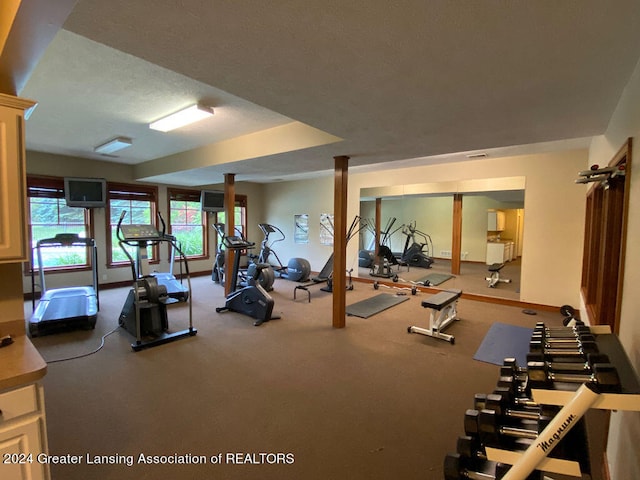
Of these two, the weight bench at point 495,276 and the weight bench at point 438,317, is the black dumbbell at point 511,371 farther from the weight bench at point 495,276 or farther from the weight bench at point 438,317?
the weight bench at point 495,276

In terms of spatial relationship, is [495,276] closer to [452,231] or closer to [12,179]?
[452,231]

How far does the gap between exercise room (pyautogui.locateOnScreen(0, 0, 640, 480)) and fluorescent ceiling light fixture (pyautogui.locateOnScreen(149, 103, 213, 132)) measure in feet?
0.18

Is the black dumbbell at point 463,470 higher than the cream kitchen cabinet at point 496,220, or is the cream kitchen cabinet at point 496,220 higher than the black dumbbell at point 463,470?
the cream kitchen cabinet at point 496,220

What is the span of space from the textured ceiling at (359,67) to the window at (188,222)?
3.99 meters

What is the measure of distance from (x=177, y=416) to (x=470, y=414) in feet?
7.37

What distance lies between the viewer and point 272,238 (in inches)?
389

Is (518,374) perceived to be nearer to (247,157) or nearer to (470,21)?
(470,21)

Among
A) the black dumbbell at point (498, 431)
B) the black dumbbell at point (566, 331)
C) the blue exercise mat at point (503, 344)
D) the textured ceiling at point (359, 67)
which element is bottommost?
the blue exercise mat at point (503, 344)

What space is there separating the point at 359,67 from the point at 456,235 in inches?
213

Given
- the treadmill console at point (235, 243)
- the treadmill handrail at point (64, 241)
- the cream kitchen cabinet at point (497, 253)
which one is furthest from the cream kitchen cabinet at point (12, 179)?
the cream kitchen cabinet at point (497, 253)

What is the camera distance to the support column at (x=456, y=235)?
6.32 m

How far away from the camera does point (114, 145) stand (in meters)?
4.86

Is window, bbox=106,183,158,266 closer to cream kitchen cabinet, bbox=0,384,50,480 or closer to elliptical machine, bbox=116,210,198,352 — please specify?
elliptical machine, bbox=116,210,198,352

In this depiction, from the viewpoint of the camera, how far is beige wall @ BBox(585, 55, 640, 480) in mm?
1432
